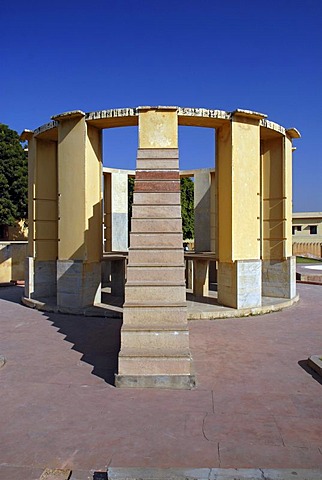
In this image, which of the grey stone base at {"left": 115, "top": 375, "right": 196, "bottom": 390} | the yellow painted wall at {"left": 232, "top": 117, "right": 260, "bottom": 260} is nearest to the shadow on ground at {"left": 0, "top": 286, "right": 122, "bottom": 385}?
the grey stone base at {"left": 115, "top": 375, "right": 196, "bottom": 390}

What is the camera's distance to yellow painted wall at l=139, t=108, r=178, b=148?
29.5 feet

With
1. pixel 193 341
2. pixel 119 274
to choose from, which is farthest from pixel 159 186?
pixel 119 274

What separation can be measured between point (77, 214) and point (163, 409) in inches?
269

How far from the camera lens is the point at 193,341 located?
7.22 metres

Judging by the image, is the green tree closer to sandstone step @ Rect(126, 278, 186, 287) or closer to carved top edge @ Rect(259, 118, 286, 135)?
carved top edge @ Rect(259, 118, 286, 135)

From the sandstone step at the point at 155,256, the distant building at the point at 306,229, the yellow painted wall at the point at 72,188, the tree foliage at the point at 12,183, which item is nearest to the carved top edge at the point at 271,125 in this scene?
the yellow painted wall at the point at 72,188

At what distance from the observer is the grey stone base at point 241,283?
31.6ft

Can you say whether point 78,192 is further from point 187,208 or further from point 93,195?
A: point 187,208

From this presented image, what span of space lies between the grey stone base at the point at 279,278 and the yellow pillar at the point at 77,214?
5.27 meters

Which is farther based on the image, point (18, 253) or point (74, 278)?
point (18, 253)

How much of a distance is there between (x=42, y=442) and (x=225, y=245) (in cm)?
723

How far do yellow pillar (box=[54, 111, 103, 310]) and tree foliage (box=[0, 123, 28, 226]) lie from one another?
15.2 m

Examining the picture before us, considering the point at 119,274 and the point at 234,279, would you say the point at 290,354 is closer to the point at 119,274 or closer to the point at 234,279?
the point at 234,279

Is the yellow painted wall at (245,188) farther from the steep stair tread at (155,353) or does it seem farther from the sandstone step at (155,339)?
the steep stair tread at (155,353)
